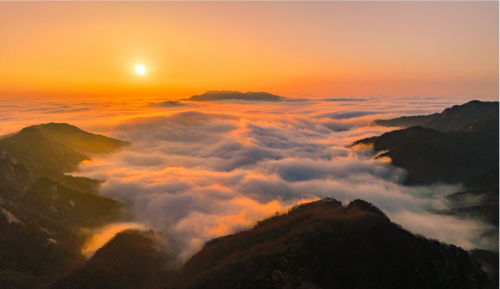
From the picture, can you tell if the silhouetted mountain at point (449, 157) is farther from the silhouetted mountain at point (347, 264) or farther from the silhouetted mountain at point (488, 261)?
the silhouetted mountain at point (347, 264)

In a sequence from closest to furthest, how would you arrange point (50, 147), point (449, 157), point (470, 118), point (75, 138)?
point (50, 147), point (449, 157), point (75, 138), point (470, 118)

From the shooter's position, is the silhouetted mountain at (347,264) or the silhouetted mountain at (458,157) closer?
the silhouetted mountain at (347,264)

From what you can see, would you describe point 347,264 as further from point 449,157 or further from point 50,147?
point 449,157

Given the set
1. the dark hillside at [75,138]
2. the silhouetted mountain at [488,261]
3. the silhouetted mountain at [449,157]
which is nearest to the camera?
the silhouetted mountain at [488,261]

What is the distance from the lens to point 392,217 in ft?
324

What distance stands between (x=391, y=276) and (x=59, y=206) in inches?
3519

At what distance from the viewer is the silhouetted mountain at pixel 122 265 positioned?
52062mm

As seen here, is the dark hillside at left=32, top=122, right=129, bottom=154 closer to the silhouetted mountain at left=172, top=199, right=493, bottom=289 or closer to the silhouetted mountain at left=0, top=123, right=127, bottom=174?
the silhouetted mountain at left=0, top=123, right=127, bottom=174

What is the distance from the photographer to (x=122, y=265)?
59625 millimetres

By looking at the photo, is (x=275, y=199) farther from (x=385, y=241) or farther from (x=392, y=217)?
(x=385, y=241)

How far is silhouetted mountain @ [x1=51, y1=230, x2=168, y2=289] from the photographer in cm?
5206

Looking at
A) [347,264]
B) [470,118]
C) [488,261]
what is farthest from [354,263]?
[470,118]

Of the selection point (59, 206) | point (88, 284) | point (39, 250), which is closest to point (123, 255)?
point (88, 284)

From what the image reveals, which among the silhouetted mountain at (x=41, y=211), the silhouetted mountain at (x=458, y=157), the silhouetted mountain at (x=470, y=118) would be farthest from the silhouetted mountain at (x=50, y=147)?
the silhouetted mountain at (x=470, y=118)
